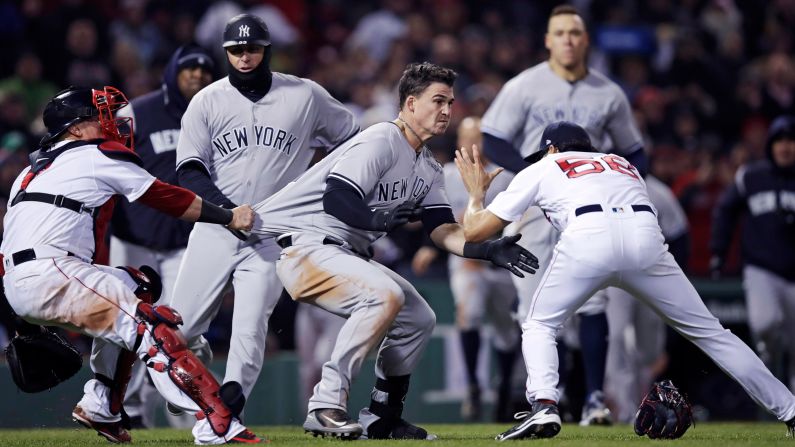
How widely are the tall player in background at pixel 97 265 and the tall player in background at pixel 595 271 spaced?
5.11 feet

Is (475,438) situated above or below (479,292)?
above

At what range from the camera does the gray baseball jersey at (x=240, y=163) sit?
298 inches

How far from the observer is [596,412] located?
347 inches

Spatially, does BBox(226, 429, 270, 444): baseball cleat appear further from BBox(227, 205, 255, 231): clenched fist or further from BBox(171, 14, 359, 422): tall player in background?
BBox(227, 205, 255, 231): clenched fist

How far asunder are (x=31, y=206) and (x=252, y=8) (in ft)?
31.6

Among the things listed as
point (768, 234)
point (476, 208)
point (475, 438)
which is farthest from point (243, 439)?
point (768, 234)

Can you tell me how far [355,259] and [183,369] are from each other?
1.18m

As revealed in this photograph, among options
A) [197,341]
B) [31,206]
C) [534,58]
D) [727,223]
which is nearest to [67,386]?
[197,341]

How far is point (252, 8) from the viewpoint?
52.6 feet

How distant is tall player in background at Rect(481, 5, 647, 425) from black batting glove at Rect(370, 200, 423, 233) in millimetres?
2408

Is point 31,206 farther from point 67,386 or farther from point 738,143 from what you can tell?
point 738,143

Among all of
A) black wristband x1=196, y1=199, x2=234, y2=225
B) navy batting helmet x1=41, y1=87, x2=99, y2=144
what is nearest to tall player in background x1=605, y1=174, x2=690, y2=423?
black wristband x1=196, y1=199, x2=234, y2=225

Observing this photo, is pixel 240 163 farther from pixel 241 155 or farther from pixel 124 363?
pixel 124 363

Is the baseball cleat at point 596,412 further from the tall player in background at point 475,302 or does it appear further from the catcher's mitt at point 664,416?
the tall player in background at point 475,302
